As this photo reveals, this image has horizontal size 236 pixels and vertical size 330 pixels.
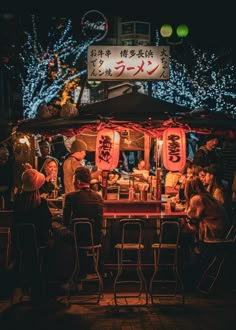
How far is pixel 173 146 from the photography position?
1098cm

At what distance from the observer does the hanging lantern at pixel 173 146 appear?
10969 mm

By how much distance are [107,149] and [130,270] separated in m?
2.81

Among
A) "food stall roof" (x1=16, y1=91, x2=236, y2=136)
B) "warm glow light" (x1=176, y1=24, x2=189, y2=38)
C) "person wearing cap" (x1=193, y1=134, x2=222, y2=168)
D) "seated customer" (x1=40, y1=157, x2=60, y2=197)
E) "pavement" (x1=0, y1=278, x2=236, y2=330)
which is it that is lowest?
"pavement" (x1=0, y1=278, x2=236, y2=330)

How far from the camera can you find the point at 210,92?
3497 cm

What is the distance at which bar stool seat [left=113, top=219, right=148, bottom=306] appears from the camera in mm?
8359

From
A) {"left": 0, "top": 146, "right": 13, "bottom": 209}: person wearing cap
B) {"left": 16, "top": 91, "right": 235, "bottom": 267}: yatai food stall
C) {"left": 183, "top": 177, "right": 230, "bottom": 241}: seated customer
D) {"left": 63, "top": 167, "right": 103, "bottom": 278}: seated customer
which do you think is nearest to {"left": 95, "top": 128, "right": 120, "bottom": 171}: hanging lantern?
{"left": 16, "top": 91, "right": 235, "bottom": 267}: yatai food stall

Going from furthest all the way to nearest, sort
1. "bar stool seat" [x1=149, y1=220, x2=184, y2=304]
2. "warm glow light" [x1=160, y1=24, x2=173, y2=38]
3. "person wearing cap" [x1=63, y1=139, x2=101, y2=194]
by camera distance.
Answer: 1. "warm glow light" [x1=160, y1=24, x2=173, y2=38]
2. "person wearing cap" [x1=63, y1=139, x2=101, y2=194]
3. "bar stool seat" [x1=149, y1=220, x2=184, y2=304]

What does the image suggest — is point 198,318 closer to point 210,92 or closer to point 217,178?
point 217,178

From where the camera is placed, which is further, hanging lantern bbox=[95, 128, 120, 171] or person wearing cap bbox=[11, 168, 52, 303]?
hanging lantern bbox=[95, 128, 120, 171]

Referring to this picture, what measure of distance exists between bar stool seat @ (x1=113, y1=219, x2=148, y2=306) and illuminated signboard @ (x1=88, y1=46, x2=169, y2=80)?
179 inches

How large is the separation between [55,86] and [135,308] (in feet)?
86.5

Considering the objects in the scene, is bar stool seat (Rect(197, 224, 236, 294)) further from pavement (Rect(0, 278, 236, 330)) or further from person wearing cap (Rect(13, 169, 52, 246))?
person wearing cap (Rect(13, 169, 52, 246))

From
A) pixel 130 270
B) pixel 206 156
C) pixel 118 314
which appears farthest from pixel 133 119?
pixel 118 314

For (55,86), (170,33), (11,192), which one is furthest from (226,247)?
(55,86)
